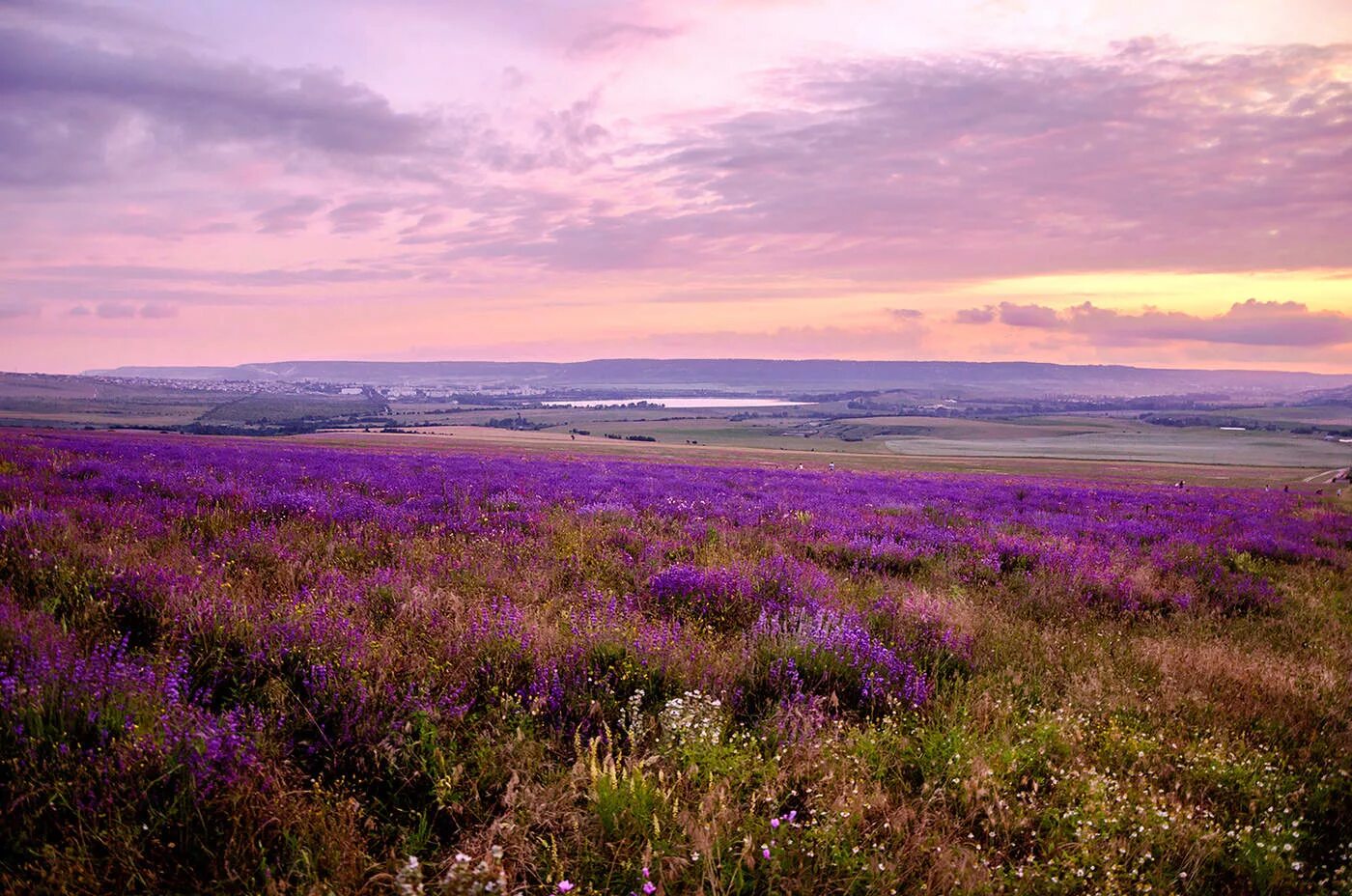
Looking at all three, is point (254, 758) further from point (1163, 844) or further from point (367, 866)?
point (1163, 844)

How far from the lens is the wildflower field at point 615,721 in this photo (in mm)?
2662

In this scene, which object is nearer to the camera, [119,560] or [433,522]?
[119,560]

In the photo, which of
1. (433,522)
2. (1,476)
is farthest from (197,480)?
(433,522)

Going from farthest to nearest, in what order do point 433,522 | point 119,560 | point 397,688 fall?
point 433,522 → point 119,560 → point 397,688

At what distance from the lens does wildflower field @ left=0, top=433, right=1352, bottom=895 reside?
2.66 meters

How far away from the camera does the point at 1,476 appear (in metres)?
9.13

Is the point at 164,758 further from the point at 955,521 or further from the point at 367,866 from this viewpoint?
the point at 955,521

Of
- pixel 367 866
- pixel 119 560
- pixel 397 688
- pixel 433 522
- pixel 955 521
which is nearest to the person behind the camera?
pixel 367 866

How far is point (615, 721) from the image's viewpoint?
3.93m

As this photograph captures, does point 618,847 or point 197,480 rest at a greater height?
point 197,480

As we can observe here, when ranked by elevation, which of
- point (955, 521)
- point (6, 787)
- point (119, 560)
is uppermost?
point (119, 560)

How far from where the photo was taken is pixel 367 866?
99.4 inches

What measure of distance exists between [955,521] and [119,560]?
12.9 metres

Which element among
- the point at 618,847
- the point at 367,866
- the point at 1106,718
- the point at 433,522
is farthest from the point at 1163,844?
the point at 433,522
